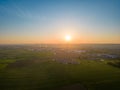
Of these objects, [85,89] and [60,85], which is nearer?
[85,89]

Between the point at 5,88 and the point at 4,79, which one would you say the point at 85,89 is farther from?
the point at 4,79

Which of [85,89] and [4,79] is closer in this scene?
[85,89]

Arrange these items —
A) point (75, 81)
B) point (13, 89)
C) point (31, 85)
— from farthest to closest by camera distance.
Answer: point (75, 81) < point (31, 85) < point (13, 89)

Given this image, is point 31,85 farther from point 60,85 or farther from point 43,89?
point 60,85

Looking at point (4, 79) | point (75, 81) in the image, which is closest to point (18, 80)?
point (4, 79)

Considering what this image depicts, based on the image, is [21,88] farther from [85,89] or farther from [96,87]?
[96,87]

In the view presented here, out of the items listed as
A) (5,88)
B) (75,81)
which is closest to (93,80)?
(75,81)

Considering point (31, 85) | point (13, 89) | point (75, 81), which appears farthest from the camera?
point (75, 81)
